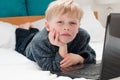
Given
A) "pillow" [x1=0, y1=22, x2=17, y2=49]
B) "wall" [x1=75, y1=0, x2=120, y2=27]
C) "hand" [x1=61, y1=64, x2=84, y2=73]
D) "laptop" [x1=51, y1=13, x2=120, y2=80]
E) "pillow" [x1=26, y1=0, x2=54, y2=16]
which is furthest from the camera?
"wall" [x1=75, y1=0, x2=120, y2=27]

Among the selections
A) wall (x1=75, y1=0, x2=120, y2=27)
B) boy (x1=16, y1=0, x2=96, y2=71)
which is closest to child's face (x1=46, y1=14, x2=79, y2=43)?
boy (x1=16, y1=0, x2=96, y2=71)

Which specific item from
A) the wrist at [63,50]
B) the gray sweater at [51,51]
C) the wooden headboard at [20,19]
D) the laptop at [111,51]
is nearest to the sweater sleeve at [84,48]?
the gray sweater at [51,51]

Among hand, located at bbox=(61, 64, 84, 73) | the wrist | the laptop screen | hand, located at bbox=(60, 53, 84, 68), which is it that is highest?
the laptop screen

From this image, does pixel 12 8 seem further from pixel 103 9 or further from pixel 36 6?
pixel 103 9

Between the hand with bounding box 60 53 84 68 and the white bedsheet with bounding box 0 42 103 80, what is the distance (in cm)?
12

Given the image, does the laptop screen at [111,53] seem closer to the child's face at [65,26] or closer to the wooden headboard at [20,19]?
the child's face at [65,26]

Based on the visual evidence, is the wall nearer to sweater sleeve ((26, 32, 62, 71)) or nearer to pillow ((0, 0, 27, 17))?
pillow ((0, 0, 27, 17))

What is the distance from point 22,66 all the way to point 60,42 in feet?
0.72

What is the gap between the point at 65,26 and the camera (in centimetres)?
117

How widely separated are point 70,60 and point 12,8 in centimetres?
113

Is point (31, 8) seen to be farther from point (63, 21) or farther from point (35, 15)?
point (63, 21)

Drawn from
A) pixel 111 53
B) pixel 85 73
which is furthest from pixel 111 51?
pixel 85 73

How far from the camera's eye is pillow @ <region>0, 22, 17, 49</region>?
1726 millimetres

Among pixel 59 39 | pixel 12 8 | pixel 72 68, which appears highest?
pixel 12 8
